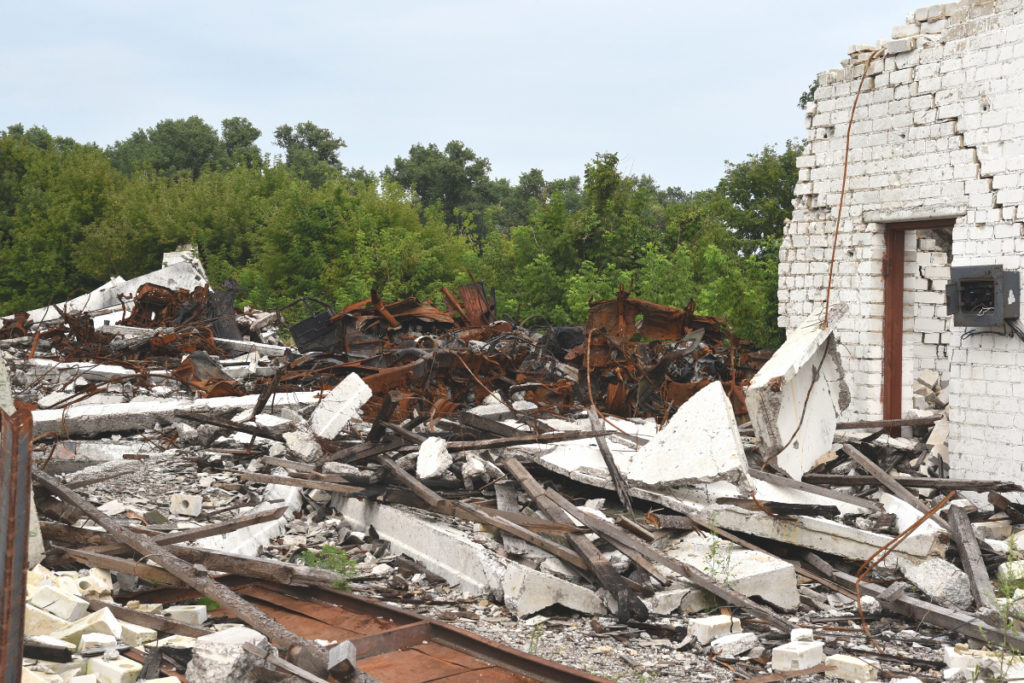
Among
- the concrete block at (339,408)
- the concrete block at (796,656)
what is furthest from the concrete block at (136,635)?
the concrete block at (339,408)

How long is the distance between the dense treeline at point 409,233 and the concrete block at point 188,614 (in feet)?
29.9

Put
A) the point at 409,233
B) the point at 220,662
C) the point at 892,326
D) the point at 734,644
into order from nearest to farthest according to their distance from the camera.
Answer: the point at 220,662, the point at 734,644, the point at 892,326, the point at 409,233

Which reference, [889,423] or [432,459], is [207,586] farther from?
[889,423]

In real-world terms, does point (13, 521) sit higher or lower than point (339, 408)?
higher

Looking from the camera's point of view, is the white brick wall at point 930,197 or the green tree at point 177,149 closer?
the white brick wall at point 930,197

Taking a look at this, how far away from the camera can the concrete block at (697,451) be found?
5.91m

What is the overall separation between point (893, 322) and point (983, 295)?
1.39 meters

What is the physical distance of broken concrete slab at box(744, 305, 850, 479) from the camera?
6.68 meters

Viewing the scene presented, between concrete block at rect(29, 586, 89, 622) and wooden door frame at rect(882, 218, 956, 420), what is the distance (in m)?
7.87

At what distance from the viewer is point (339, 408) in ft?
25.7

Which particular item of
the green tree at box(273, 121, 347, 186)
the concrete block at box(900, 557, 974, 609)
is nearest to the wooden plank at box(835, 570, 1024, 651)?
the concrete block at box(900, 557, 974, 609)

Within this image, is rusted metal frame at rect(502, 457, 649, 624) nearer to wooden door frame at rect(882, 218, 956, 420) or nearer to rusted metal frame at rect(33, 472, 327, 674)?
rusted metal frame at rect(33, 472, 327, 674)

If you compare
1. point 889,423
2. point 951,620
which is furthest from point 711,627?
point 889,423

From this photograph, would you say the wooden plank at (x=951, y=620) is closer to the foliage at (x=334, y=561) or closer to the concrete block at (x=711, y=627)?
the concrete block at (x=711, y=627)
